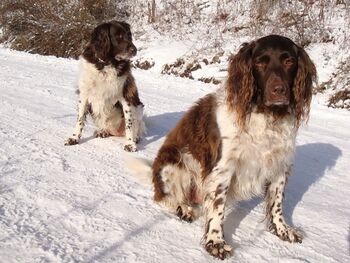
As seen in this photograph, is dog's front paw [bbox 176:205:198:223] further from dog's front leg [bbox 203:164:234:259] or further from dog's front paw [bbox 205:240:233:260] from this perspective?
dog's front paw [bbox 205:240:233:260]

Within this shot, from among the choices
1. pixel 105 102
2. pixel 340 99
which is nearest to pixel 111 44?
pixel 105 102

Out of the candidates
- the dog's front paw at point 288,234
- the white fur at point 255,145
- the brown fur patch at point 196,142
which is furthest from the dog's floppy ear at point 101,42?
the dog's front paw at point 288,234

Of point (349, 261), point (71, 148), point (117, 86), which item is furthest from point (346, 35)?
point (349, 261)

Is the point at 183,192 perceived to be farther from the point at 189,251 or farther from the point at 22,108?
the point at 22,108

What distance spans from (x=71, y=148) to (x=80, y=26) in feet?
35.9

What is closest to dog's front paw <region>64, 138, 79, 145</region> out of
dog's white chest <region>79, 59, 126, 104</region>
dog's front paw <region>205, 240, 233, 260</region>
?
dog's white chest <region>79, 59, 126, 104</region>

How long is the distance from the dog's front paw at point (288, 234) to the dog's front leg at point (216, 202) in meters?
0.48

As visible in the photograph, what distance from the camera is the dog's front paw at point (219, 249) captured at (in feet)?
10.5

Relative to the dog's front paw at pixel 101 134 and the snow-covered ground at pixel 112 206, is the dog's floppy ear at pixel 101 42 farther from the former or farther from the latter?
the snow-covered ground at pixel 112 206

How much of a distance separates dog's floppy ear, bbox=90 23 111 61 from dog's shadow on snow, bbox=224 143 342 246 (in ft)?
8.54

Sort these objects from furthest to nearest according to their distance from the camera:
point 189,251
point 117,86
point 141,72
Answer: point 141,72
point 117,86
point 189,251

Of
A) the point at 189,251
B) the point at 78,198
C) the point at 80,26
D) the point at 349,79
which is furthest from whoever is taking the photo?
the point at 80,26

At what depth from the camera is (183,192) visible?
12.9ft

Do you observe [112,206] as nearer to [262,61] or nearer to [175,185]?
[175,185]
